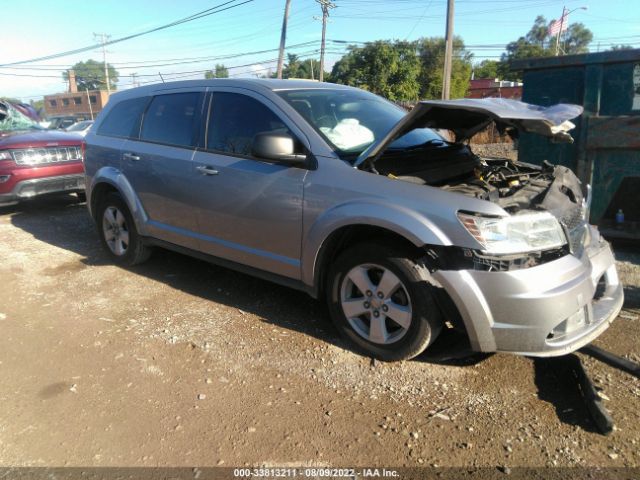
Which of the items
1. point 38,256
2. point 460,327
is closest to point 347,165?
point 460,327

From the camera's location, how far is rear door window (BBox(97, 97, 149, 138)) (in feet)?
16.3

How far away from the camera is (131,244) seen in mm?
5133

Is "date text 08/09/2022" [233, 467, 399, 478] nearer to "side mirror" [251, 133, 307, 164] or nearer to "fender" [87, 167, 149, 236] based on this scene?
"side mirror" [251, 133, 307, 164]

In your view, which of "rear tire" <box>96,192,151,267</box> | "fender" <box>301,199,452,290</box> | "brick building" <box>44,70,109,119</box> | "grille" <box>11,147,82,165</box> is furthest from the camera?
"brick building" <box>44,70,109,119</box>

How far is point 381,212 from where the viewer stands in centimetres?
304

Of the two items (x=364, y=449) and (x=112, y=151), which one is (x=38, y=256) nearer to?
(x=112, y=151)

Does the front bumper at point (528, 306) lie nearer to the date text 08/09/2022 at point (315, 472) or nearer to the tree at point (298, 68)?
the date text 08/09/2022 at point (315, 472)

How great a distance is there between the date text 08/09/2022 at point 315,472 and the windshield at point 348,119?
193 cm

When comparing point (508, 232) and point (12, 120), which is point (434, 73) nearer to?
point (12, 120)

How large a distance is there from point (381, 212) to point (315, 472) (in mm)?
1472

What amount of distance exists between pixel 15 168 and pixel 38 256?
2.11m

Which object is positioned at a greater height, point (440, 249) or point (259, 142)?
point (259, 142)

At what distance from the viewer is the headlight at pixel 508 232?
2730mm

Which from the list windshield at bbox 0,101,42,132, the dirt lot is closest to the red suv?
windshield at bbox 0,101,42,132
